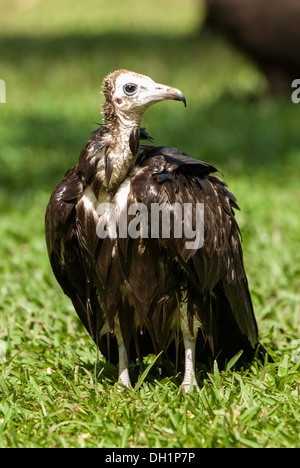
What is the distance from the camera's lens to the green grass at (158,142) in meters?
2.67

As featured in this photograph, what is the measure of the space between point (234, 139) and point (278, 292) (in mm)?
3632

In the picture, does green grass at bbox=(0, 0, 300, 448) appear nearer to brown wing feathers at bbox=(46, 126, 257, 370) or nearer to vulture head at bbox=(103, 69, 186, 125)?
brown wing feathers at bbox=(46, 126, 257, 370)

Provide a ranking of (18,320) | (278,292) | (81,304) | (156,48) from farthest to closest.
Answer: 1. (156,48)
2. (278,292)
3. (18,320)
4. (81,304)

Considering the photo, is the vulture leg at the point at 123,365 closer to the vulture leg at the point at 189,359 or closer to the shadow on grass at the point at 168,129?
the vulture leg at the point at 189,359

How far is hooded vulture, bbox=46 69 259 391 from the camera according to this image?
8.58 feet

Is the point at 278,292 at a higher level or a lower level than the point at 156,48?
lower

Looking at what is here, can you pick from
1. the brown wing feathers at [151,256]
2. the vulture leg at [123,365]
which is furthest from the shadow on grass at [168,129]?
the brown wing feathers at [151,256]

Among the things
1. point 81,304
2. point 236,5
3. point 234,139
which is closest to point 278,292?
point 81,304

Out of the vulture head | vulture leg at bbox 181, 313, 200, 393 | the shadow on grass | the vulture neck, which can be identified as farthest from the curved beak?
the shadow on grass

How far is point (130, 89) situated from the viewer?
266 centimetres

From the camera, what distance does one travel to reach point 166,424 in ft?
8.61

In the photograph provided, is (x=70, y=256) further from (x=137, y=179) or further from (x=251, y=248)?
(x=251, y=248)

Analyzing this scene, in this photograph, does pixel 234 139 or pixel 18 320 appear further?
pixel 234 139

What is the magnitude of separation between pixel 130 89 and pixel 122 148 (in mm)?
228
